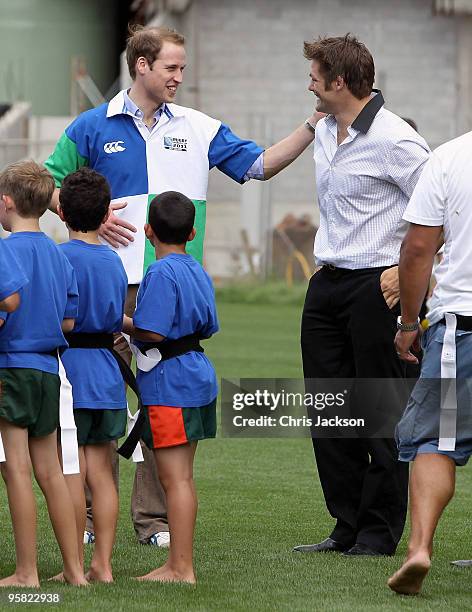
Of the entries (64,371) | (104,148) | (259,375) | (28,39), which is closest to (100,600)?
(64,371)

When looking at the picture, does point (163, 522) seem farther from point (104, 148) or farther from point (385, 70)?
point (385, 70)

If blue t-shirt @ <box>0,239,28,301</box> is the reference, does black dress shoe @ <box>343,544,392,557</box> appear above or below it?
below

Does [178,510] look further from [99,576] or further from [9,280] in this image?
[9,280]

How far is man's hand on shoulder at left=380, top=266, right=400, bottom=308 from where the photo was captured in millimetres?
6105

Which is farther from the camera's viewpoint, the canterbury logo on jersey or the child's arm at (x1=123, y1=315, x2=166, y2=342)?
the canterbury logo on jersey

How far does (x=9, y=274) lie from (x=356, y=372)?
6.33 feet

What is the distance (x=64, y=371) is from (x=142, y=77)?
174 centimetres

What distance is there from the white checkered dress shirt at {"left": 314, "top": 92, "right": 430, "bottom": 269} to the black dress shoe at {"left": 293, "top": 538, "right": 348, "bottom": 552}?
124cm

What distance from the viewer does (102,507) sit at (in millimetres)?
5391

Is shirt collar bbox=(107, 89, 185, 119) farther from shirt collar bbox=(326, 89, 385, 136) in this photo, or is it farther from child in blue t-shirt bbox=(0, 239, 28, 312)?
child in blue t-shirt bbox=(0, 239, 28, 312)

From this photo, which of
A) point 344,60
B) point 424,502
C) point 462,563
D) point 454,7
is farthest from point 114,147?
point 454,7

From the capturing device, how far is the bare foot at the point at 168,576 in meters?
5.39

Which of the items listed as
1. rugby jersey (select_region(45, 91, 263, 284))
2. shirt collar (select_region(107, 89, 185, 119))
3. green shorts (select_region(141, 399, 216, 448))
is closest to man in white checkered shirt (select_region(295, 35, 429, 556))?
rugby jersey (select_region(45, 91, 263, 284))

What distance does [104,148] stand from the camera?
21.1 ft
